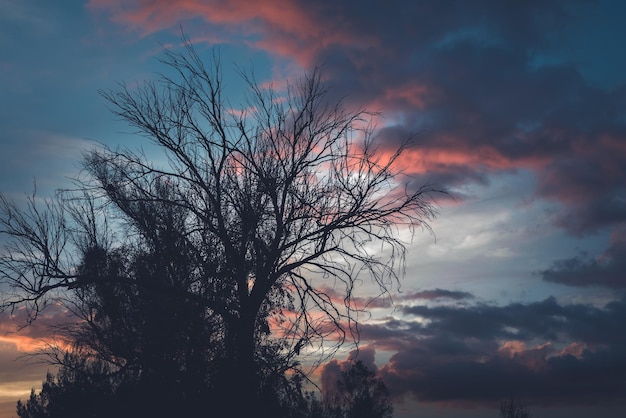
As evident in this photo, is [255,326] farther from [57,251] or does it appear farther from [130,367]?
[57,251]

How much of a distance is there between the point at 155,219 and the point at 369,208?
15.8 ft

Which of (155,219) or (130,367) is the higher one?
(155,219)

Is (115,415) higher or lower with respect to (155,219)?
lower

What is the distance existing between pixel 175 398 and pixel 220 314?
82.2 inches

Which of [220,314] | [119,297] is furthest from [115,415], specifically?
[220,314]

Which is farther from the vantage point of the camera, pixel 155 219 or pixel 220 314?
pixel 155 219

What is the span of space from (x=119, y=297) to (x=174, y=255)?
5.04 feet

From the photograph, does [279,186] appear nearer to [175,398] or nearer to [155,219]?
[155,219]

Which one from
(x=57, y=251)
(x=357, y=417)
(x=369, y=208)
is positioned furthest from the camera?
(x=357, y=417)

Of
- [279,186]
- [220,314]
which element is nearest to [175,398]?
[220,314]

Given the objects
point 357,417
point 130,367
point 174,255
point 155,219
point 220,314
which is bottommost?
point 357,417

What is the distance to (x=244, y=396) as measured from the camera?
12.4 m

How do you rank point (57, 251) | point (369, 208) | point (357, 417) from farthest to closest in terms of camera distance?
point (357, 417) < point (369, 208) < point (57, 251)

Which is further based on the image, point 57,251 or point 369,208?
point 369,208
